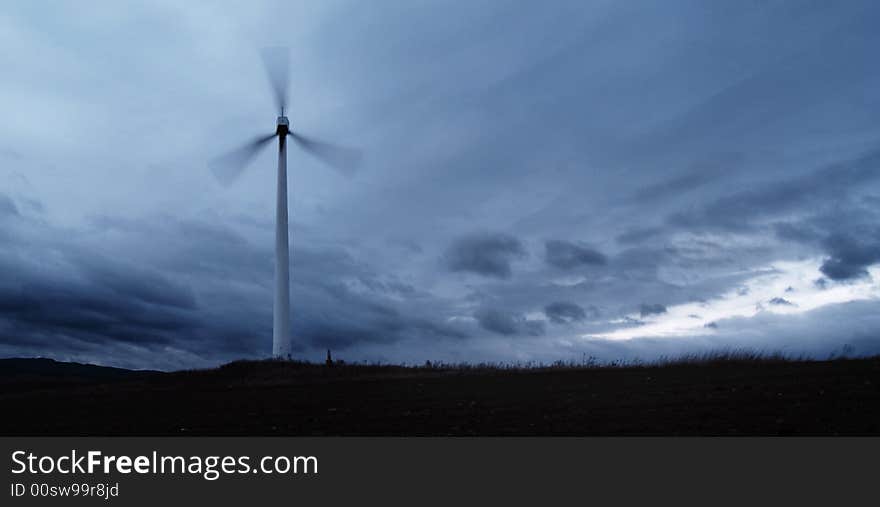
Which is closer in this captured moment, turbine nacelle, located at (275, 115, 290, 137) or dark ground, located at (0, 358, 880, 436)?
dark ground, located at (0, 358, 880, 436)

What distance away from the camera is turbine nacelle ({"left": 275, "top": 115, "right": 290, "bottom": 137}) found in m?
43.7

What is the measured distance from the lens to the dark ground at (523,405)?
1222 centimetres

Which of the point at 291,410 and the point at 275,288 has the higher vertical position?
the point at 275,288

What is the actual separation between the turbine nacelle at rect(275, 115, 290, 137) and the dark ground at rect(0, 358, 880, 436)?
69.8 ft

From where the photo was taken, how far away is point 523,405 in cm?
1606

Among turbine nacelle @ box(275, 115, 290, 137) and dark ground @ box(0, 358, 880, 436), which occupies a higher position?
turbine nacelle @ box(275, 115, 290, 137)

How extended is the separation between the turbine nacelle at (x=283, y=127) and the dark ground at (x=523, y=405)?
2127 cm

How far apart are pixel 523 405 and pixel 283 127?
107ft

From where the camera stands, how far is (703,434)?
11.0 m
